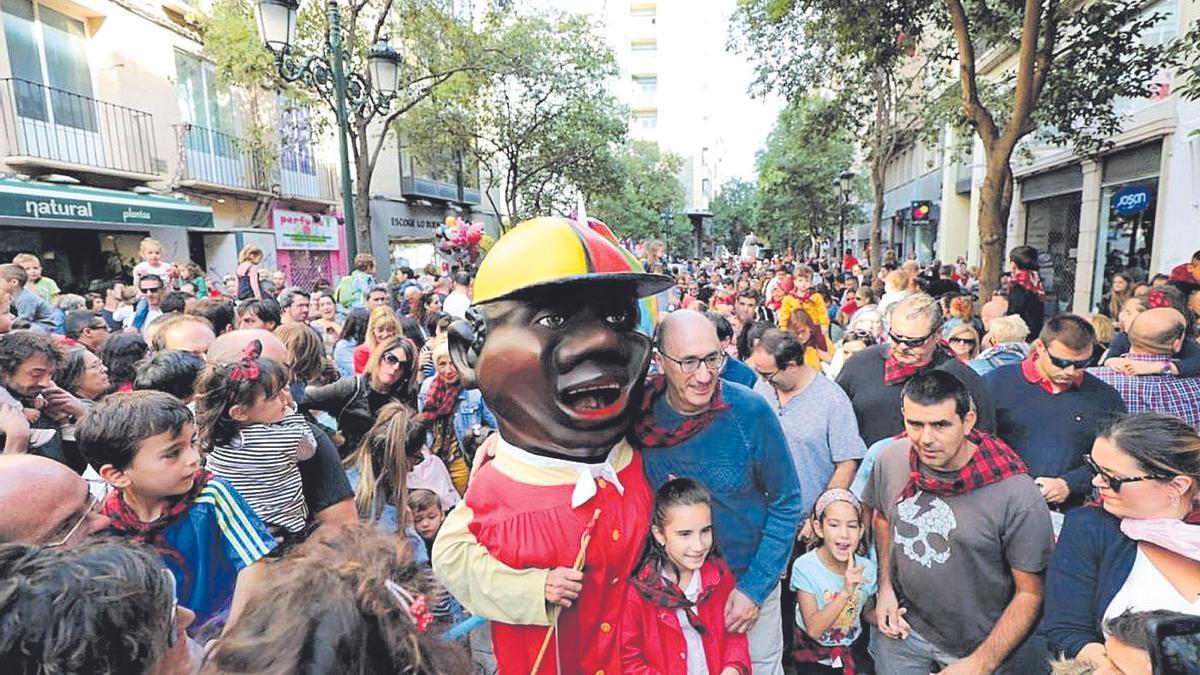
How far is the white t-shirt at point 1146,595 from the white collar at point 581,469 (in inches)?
52.8

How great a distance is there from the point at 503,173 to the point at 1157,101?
64.4 ft

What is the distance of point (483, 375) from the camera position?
1953 millimetres

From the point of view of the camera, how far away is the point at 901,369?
317 cm

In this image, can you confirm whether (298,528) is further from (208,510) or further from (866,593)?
(866,593)

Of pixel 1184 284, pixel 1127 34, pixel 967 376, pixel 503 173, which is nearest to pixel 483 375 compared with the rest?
pixel 967 376

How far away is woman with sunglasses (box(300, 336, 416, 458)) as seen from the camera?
353 centimetres

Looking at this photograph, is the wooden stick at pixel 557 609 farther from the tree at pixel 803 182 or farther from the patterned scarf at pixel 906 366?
the tree at pixel 803 182

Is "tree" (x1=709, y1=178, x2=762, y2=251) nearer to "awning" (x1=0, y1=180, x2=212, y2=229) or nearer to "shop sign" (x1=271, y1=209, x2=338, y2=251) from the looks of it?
"shop sign" (x1=271, y1=209, x2=338, y2=251)

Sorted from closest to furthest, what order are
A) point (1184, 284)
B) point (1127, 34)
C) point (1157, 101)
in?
point (1184, 284)
point (1127, 34)
point (1157, 101)

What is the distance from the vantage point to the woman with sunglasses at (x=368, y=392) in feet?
11.6

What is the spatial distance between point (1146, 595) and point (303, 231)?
16264 mm

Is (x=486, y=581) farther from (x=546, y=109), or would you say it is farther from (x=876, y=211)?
(x=546, y=109)

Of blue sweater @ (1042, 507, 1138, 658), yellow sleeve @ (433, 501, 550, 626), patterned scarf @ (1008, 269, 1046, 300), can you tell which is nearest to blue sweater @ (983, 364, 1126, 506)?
blue sweater @ (1042, 507, 1138, 658)

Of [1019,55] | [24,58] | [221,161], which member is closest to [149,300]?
[24,58]
